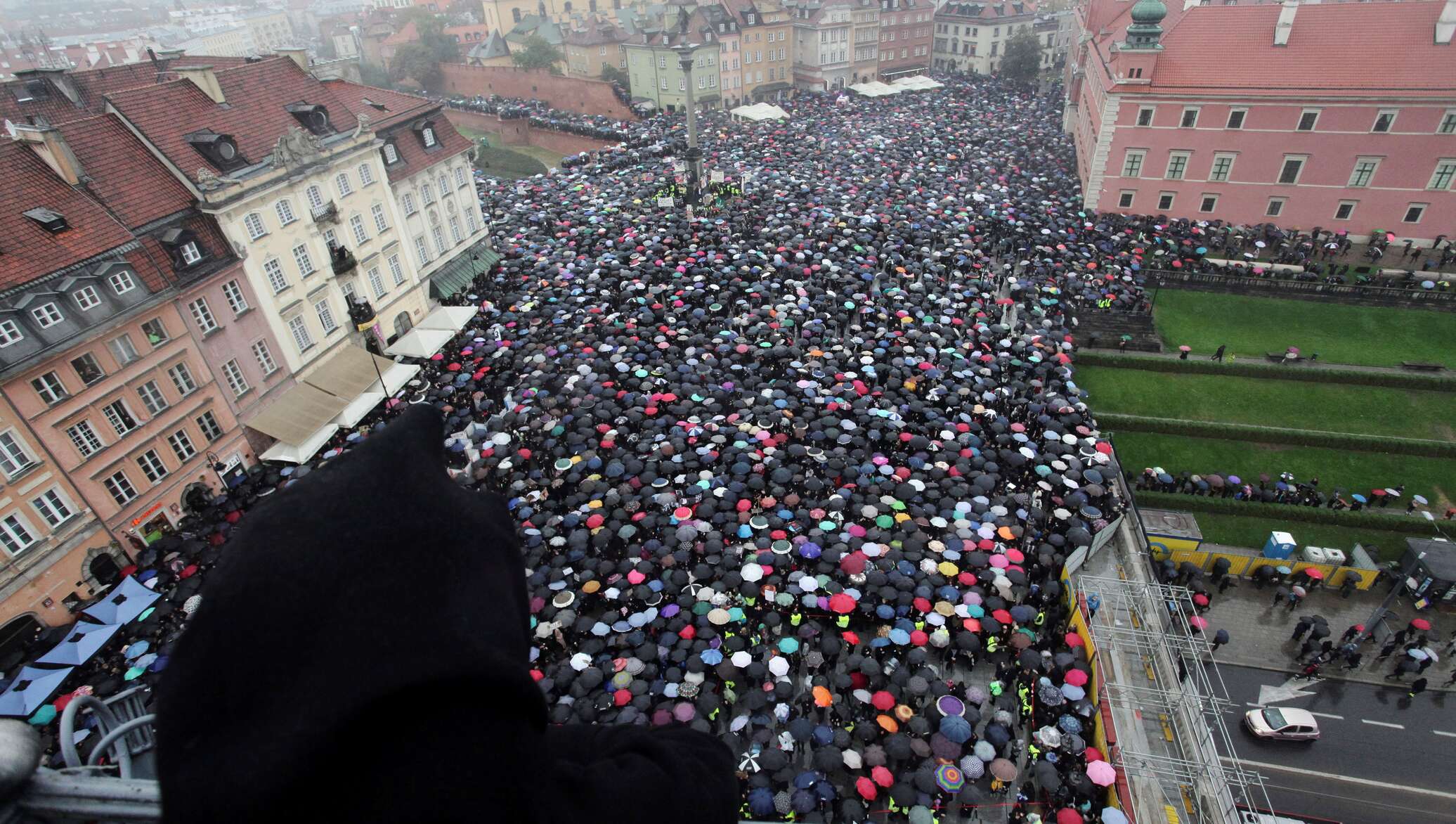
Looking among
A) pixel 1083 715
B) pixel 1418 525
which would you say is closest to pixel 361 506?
pixel 1083 715

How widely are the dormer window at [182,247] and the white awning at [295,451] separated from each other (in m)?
7.20

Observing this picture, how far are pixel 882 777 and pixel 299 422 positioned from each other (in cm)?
2508

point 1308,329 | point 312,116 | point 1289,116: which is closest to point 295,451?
point 312,116

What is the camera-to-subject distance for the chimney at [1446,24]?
124ft

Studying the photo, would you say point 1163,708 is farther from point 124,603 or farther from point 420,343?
point 420,343

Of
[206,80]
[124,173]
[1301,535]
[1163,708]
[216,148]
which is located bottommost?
[1301,535]

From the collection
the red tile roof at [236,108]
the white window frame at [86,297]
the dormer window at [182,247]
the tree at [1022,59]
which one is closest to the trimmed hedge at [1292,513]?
the dormer window at [182,247]

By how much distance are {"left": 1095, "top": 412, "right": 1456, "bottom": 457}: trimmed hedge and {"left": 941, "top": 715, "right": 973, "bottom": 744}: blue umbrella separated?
18.7 meters

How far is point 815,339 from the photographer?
3328cm

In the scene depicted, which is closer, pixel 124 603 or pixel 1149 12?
pixel 124 603

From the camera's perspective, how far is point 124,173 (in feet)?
82.1

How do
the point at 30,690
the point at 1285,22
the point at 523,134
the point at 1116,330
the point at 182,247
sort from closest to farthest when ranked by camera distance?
the point at 30,690 < the point at 182,247 < the point at 1116,330 < the point at 1285,22 < the point at 523,134

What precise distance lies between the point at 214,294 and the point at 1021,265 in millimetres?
38165

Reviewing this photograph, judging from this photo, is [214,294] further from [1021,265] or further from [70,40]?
[70,40]
